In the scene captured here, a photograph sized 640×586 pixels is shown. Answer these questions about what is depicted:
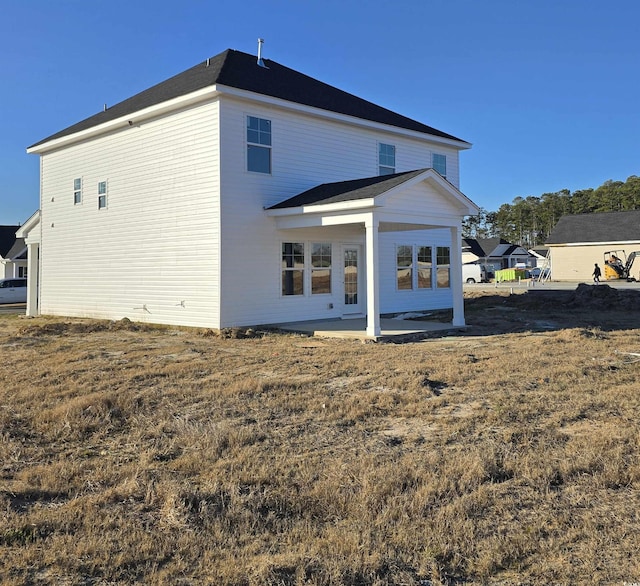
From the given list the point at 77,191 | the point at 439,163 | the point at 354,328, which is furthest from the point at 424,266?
the point at 77,191

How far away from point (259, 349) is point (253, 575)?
28.3ft

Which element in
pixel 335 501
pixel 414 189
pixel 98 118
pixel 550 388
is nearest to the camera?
pixel 335 501

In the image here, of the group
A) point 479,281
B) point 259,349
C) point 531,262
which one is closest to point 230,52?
point 259,349

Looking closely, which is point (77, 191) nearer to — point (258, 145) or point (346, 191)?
point (258, 145)

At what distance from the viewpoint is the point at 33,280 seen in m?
21.3

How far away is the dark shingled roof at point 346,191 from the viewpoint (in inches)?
519

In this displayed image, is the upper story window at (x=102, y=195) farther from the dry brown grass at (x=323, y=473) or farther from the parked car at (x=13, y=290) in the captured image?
the parked car at (x=13, y=290)

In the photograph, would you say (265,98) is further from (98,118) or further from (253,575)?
(253,575)

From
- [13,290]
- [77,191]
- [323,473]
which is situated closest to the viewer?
[323,473]

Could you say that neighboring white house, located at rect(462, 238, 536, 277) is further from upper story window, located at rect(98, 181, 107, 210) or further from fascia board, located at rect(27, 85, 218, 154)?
upper story window, located at rect(98, 181, 107, 210)

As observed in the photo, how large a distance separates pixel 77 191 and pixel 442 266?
12499 mm

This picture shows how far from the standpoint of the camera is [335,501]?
4.18 m

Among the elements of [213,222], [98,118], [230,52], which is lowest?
[213,222]

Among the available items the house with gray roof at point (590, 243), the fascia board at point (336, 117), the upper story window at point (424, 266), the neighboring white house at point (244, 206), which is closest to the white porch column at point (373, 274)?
the neighboring white house at point (244, 206)
